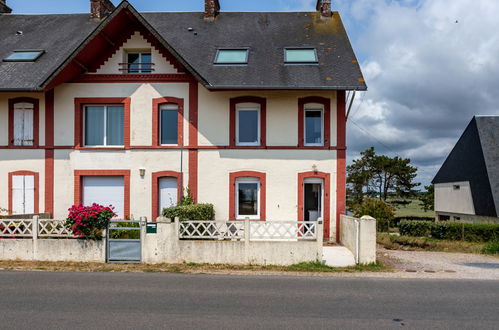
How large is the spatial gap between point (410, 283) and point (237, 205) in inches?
288

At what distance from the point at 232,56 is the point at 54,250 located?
9654 mm

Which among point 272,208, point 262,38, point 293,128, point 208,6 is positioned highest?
point 208,6

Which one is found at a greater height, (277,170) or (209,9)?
(209,9)

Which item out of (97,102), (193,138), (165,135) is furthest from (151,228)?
(97,102)

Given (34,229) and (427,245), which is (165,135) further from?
(427,245)

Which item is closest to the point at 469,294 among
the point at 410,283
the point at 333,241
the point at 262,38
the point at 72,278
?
the point at 410,283

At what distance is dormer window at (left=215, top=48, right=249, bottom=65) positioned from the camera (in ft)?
51.8

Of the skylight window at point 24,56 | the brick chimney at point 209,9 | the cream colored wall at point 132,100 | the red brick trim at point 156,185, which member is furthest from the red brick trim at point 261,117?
the skylight window at point 24,56

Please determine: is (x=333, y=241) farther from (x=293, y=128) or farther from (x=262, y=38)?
(x=262, y=38)

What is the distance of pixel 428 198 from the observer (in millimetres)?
40750

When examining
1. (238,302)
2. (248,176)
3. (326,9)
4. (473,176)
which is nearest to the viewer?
(238,302)

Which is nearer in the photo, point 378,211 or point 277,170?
point 277,170

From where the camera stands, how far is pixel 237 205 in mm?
15227

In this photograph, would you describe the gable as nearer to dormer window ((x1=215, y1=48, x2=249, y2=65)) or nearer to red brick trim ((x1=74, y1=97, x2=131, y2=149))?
dormer window ((x1=215, y1=48, x2=249, y2=65))
